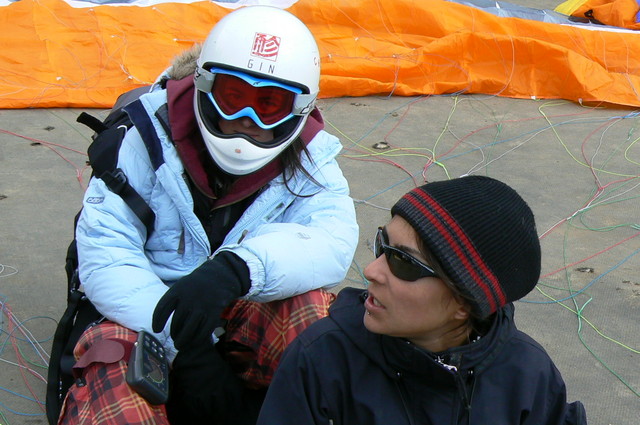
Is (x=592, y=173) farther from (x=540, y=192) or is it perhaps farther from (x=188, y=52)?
(x=188, y=52)

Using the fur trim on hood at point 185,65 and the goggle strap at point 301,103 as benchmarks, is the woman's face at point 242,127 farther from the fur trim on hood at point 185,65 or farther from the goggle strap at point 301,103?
the fur trim on hood at point 185,65

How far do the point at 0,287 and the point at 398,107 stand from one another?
3.10 m

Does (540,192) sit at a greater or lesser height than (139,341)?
lesser

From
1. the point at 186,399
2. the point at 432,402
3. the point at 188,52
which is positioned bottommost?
the point at 186,399

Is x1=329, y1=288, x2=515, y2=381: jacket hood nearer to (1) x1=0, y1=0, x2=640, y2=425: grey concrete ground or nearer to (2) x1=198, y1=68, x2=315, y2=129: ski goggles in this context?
(2) x1=198, y1=68, x2=315, y2=129: ski goggles

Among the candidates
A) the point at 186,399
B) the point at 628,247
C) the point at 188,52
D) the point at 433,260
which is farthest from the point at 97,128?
the point at 628,247

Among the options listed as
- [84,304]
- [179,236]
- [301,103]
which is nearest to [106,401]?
[84,304]

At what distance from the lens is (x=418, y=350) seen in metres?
1.74

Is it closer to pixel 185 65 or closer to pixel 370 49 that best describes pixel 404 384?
pixel 185 65

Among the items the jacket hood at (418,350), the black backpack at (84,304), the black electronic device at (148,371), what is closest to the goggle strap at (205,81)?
the black backpack at (84,304)

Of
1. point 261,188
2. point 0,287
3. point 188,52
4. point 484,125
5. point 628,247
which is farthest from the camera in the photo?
point 484,125

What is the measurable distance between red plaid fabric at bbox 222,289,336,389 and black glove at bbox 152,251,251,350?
0.25m

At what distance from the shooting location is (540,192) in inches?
181

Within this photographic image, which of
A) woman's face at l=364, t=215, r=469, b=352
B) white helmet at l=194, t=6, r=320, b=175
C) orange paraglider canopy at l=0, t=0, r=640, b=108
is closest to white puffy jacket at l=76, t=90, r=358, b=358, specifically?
white helmet at l=194, t=6, r=320, b=175
